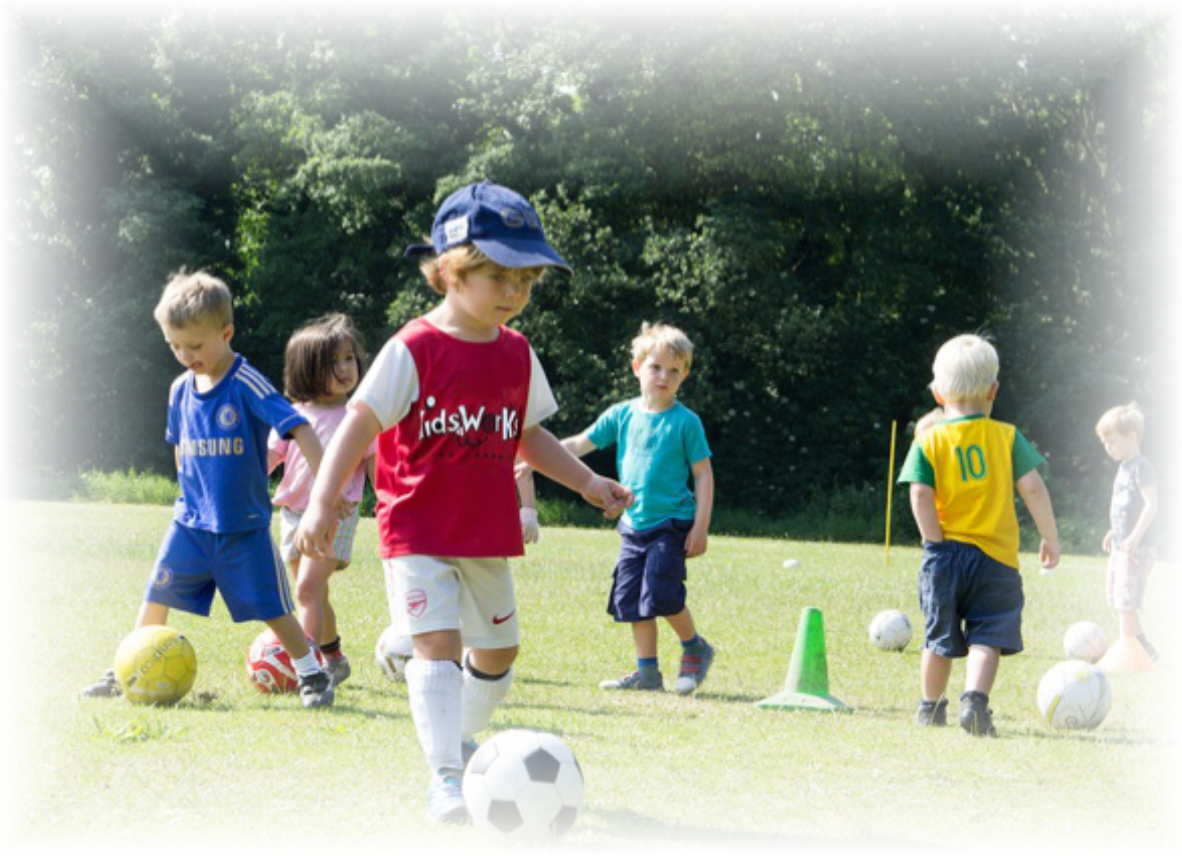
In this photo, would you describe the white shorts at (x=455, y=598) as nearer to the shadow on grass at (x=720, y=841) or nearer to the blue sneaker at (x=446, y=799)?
the blue sneaker at (x=446, y=799)

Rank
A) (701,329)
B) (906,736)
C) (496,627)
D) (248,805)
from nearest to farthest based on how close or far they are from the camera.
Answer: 1. (248,805)
2. (496,627)
3. (906,736)
4. (701,329)

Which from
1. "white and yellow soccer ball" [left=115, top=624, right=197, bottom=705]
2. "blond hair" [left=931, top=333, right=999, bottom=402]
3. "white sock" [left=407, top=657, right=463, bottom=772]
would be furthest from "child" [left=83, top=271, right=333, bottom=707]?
"blond hair" [left=931, top=333, right=999, bottom=402]

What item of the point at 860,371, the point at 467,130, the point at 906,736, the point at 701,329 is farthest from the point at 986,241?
the point at 906,736

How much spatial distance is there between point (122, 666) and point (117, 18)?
116ft

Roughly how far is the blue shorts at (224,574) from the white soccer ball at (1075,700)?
12.0 ft

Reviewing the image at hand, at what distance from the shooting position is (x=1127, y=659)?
9852 mm

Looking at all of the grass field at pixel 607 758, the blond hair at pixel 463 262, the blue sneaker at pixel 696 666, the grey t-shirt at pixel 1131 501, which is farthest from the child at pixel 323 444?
the grey t-shirt at pixel 1131 501

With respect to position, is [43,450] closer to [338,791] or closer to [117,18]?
[117,18]

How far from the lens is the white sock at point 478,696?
16.3ft

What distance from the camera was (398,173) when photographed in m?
33.8

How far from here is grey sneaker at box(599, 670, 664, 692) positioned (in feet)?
25.6

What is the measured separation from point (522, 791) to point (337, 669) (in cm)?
345

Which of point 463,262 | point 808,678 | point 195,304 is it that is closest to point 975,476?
point 808,678

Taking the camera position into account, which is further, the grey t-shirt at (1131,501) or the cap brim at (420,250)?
the grey t-shirt at (1131,501)
